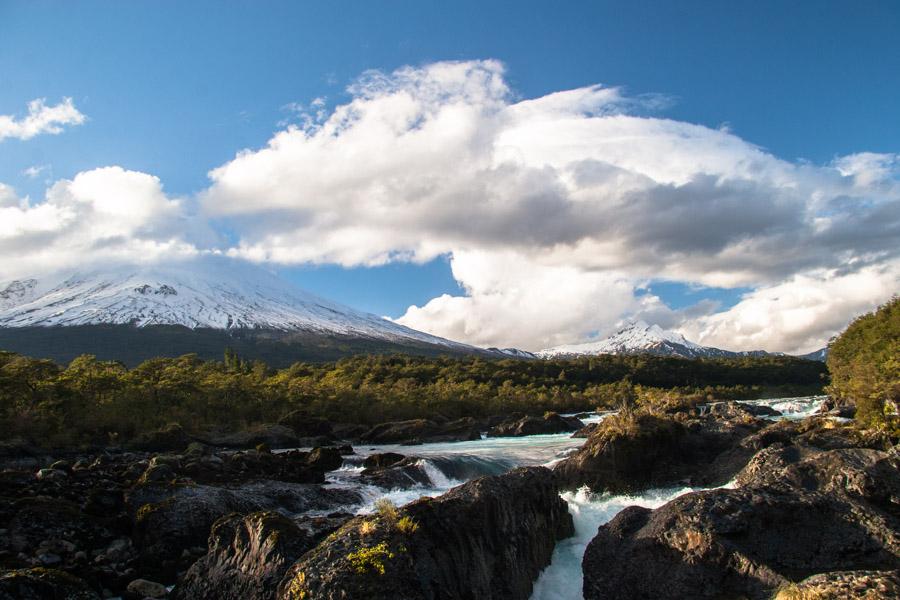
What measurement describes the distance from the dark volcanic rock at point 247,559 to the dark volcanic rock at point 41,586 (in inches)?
59.8

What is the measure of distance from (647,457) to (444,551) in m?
12.1

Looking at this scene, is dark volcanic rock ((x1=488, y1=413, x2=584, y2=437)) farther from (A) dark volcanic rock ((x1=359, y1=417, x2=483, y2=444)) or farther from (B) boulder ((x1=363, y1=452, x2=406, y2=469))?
(B) boulder ((x1=363, y1=452, x2=406, y2=469))

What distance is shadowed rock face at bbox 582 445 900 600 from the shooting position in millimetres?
8719

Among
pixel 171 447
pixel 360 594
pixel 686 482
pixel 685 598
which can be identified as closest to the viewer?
pixel 360 594


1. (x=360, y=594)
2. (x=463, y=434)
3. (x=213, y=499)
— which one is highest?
(x=360, y=594)

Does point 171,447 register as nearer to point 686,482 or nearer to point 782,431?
point 686,482

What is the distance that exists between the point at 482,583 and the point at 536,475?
14.1 ft

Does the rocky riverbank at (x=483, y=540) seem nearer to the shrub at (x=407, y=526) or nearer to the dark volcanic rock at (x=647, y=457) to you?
the shrub at (x=407, y=526)

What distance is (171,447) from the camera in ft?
120

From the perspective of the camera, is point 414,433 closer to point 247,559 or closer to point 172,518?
point 172,518

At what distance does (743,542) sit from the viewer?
9.23m

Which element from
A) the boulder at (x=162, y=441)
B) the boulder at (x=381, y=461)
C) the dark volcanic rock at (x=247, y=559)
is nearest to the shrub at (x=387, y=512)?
the dark volcanic rock at (x=247, y=559)

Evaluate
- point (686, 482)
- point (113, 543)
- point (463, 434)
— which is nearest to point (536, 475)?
point (686, 482)

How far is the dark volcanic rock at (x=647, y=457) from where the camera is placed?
699 inches
